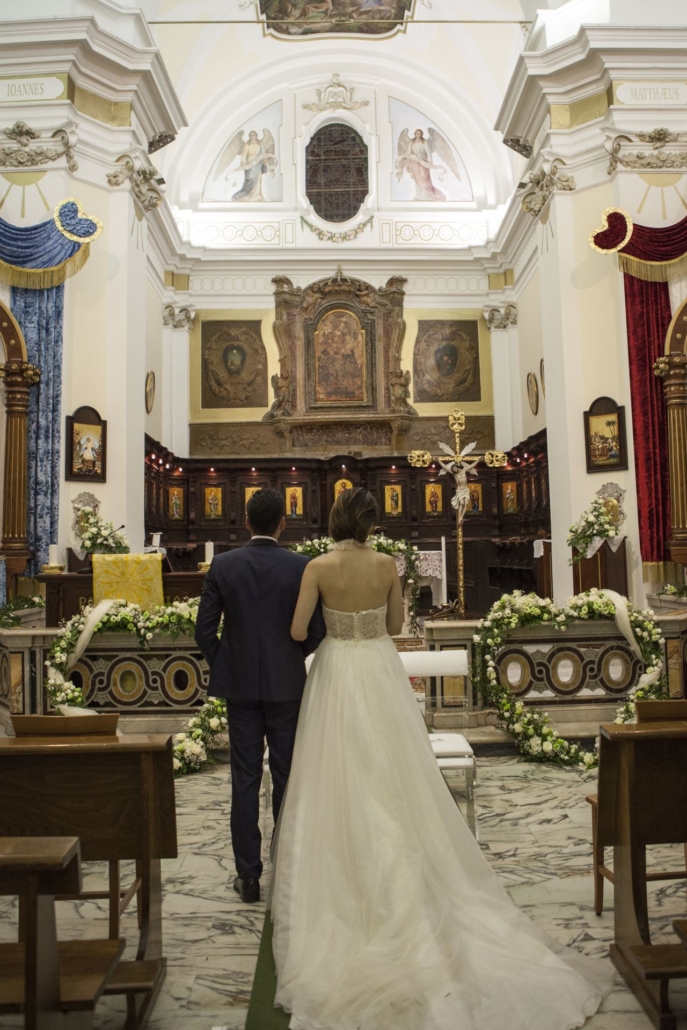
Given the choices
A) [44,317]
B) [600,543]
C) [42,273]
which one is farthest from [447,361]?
[42,273]

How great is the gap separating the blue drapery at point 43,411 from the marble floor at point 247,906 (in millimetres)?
5910

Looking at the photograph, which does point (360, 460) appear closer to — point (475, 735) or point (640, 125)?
point (640, 125)

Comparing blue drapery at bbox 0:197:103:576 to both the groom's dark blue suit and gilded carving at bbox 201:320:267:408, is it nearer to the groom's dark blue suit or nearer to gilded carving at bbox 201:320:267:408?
the groom's dark blue suit

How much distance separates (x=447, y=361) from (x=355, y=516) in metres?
17.0

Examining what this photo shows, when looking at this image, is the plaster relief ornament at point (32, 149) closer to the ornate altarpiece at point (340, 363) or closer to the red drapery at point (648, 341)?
the red drapery at point (648, 341)

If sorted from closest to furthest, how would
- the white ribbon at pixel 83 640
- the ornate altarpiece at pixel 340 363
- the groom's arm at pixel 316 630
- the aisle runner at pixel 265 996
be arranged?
the aisle runner at pixel 265 996, the groom's arm at pixel 316 630, the white ribbon at pixel 83 640, the ornate altarpiece at pixel 340 363

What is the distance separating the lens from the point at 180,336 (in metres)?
19.7

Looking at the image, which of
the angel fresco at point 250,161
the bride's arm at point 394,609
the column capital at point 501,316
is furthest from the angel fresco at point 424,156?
the bride's arm at point 394,609

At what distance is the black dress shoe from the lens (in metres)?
4.00

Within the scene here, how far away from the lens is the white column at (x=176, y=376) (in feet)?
63.5

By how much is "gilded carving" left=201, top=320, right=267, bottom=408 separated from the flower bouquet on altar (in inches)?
411

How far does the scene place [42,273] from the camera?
1105 centimetres

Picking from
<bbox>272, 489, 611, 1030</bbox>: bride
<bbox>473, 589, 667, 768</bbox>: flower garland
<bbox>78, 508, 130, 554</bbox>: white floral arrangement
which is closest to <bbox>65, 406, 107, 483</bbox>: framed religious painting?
<bbox>78, 508, 130, 554</bbox>: white floral arrangement

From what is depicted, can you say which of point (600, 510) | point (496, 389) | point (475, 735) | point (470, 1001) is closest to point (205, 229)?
point (496, 389)
